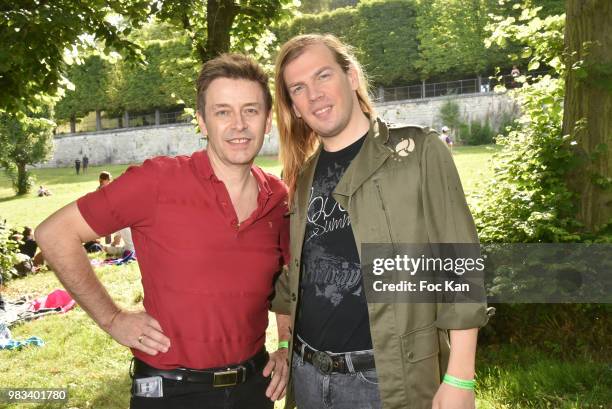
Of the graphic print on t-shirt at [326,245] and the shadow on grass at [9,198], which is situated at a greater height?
the graphic print on t-shirt at [326,245]

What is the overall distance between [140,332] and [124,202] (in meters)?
0.63

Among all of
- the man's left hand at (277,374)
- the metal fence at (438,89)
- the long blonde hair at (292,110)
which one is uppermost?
the metal fence at (438,89)

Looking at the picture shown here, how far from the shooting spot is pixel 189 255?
267 cm

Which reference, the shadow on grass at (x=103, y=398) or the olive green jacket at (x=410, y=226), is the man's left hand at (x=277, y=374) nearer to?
the olive green jacket at (x=410, y=226)

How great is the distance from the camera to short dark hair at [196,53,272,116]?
2.80m

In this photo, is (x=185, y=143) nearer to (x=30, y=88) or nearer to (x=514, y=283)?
(x=30, y=88)

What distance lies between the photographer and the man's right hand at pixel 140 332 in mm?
2656

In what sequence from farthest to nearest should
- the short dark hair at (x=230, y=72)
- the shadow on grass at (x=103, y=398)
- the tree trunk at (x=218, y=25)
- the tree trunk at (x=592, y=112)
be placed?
the tree trunk at (x=218, y=25) < the shadow on grass at (x=103, y=398) < the tree trunk at (x=592, y=112) < the short dark hair at (x=230, y=72)

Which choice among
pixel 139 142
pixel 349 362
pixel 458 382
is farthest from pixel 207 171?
pixel 139 142

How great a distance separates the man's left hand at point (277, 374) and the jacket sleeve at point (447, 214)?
0.92 metres

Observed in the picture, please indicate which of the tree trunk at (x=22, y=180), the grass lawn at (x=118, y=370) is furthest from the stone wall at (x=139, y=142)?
the grass lawn at (x=118, y=370)

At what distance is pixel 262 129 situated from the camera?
2889mm

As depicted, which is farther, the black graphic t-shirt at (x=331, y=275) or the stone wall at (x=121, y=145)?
the stone wall at (x=121, y=145)

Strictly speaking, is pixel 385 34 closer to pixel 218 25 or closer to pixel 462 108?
pixel 462 108
